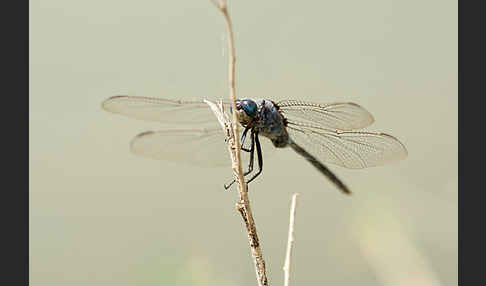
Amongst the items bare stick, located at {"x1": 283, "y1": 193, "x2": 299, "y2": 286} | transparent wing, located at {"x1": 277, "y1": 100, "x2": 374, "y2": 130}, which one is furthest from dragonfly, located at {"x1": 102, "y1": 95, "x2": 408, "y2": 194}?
bare stick, located at {"x1": 283, "y1": 193, "x2": 299, "y2": 286}

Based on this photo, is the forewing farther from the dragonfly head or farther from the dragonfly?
the dragonfly head

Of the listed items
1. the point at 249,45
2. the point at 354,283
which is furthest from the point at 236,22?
the point at 354,283

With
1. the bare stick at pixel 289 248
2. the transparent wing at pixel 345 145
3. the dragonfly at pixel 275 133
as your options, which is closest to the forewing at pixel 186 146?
the dragonfly at pixel 275 133

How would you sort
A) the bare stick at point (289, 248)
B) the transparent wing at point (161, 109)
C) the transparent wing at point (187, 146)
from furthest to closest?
the transparent wing at point (187, 146) → the transparent wing at point (161, 109) → the bare stick at point (289, 248)

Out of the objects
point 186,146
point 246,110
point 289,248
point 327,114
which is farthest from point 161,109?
point 289,248

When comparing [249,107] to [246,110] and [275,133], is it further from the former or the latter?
[275,133]

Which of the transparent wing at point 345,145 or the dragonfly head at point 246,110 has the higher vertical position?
the dragonfly head at point 246,110

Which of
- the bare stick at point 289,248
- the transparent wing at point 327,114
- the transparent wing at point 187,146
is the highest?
the transparent wing at point 327,114

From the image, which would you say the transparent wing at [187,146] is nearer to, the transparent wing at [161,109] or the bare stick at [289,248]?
the transparent wing at [161,109]
